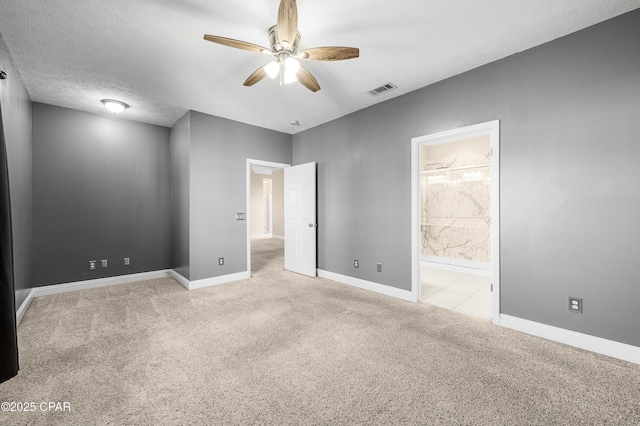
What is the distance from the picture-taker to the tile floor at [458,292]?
3.32 meters

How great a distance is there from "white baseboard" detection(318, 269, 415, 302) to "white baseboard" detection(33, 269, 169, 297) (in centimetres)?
321

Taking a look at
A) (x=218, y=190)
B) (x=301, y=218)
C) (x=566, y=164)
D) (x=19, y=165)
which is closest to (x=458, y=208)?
(x=566, y=164)

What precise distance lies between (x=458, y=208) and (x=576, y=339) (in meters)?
3.46

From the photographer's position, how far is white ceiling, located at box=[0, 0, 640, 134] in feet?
6.81

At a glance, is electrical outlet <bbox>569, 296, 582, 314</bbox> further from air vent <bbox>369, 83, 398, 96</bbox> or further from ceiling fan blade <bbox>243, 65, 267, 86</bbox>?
ceiling fan blade <bbox>243, 65, 267, 86</bbox>

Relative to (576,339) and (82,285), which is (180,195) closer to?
(82,285)

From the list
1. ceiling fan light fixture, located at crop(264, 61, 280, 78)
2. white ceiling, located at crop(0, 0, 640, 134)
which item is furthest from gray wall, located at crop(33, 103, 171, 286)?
ceiling fan light fixture, located at crop(264, 61, 280, 78)

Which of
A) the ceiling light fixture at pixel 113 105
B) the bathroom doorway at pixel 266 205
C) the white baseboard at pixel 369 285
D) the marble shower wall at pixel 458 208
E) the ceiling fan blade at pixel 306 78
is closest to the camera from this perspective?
the ceiling fan blade at pixel 306 78

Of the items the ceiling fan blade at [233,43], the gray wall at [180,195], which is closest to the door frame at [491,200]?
the ceiling fan blade at [233,43]

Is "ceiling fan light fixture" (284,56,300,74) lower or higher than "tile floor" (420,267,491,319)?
higher

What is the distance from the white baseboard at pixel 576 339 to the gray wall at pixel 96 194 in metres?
5.68

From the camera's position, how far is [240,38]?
2.44m

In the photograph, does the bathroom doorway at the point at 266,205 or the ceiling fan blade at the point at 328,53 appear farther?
the bathroom doorway at the point at 266,205

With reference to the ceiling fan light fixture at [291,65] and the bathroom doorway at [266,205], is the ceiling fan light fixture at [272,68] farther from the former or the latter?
the bathroom doorway at [266,205]
